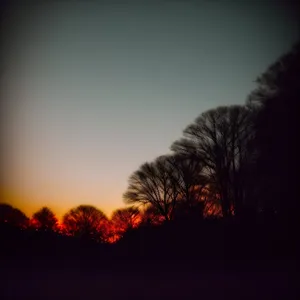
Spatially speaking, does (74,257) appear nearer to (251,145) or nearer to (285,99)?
(251,145)

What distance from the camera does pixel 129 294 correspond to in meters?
7.15

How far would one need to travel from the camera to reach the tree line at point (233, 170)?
13.2 meters

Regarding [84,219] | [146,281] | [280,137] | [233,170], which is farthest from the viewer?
[84,219]

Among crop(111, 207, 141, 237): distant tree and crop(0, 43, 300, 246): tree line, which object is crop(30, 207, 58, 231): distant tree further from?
crop(111, 207, 141, 237): distant tree

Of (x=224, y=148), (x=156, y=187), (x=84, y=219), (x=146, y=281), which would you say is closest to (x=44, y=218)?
(x=84, y=219)

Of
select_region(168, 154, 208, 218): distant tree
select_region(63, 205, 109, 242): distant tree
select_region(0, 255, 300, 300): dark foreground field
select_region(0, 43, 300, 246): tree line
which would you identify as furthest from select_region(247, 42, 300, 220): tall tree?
select_region(63, 205, 109, 242): distant tree

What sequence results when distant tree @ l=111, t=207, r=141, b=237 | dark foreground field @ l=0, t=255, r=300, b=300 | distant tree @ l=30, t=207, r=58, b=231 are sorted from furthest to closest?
distant tree @ l=30, t=207, r=58, b=231 < distant tree @ l=111, t=207, r=141, b=237 < dark foreground field @ l=0, t=255, r=300, b=300

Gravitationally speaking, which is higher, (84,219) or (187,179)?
(187,179)

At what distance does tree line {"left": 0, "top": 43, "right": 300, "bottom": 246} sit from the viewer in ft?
43.4

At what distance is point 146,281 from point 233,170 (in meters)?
14.4

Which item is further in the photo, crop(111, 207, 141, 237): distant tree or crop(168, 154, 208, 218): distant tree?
crop(111, 207, 141, 237): distant tree

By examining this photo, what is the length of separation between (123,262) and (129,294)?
5225 millimetres

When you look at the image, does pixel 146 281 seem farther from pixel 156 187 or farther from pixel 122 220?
pixel 122 220

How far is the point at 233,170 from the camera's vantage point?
2172 centimetres
